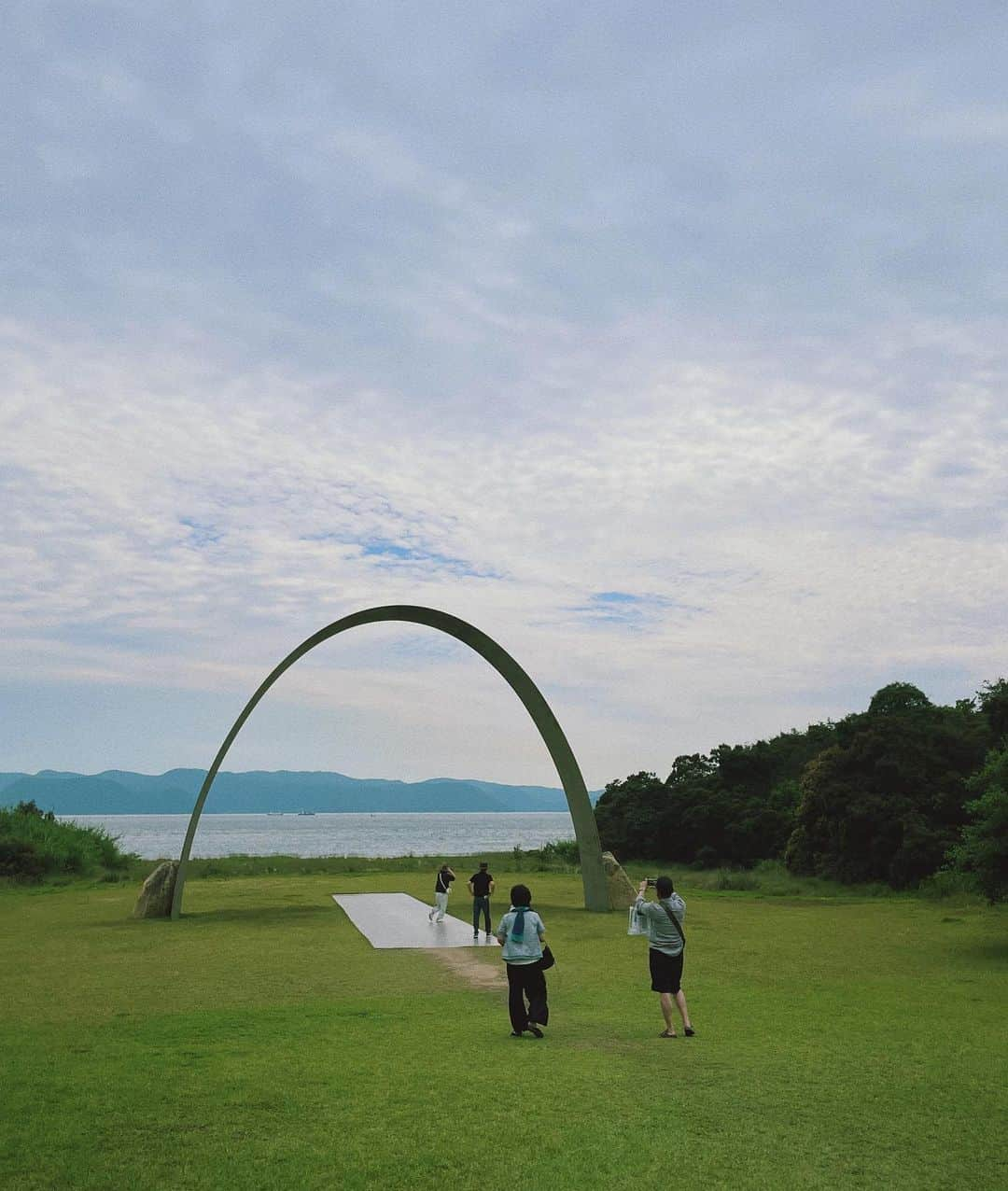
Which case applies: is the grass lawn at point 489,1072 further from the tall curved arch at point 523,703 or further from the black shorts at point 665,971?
the tall curved arch at point 523,703

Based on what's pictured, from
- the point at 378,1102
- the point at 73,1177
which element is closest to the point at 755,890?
the point at 378,1102

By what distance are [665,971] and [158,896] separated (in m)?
11.9

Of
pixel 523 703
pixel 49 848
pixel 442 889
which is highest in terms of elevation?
pixel 523 703

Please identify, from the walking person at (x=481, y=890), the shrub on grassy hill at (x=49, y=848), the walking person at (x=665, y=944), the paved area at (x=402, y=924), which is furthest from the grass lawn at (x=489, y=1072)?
the shrub on grassy hill at (x=49, y=848)

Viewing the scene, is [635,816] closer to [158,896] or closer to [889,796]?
[889,796]

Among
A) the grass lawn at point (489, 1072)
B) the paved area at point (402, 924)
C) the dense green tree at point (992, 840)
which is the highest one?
the dense green tree at point (992, 840)

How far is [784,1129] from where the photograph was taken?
5.80 metres

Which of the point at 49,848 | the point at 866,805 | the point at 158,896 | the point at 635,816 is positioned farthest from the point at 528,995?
the point at 635,816

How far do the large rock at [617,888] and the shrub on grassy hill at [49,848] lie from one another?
16353 millimetres

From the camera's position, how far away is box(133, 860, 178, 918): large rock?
1730 centimetres

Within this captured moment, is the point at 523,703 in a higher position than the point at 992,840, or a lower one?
higher

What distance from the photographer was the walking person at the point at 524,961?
26.5 feet

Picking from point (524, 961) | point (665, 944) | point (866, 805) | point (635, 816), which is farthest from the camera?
point (635, 816)

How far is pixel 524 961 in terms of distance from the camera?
8086 millimetres
